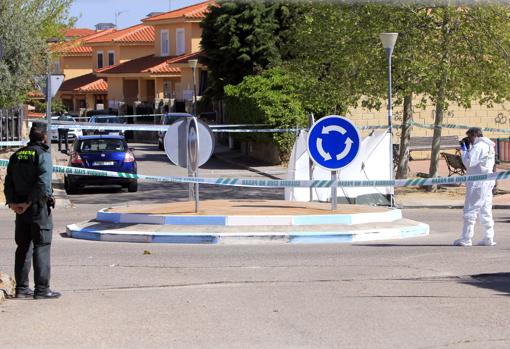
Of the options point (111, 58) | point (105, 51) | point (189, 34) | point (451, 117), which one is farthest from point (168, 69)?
point (451, 117)

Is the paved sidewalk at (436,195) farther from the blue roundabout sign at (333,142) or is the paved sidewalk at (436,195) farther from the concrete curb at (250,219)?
the concrete curb at (250,219)

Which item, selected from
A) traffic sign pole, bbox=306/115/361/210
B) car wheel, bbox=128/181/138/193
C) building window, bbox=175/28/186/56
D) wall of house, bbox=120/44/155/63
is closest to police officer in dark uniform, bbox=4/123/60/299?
traffic sign pole, bbox=306/115/361/210

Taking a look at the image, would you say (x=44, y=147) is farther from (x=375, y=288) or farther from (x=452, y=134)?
(x=452, y=134)

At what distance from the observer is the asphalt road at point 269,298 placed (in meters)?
8.27

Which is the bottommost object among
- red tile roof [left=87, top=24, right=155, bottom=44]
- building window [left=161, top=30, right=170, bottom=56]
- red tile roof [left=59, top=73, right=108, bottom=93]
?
red tile roof [left=59, top=73, right=108, bottom=93]

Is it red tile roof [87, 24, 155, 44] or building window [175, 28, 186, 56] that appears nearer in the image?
building window [175, 28, 186, 56]

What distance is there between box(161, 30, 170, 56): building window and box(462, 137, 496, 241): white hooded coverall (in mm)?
56690

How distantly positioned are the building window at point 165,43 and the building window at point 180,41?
1194 mm

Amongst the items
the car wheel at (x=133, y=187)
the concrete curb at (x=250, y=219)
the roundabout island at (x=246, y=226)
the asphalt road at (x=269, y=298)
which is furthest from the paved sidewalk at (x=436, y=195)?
the asphalt road at (x=269, y=298)

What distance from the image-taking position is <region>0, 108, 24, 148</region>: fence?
34956 mm

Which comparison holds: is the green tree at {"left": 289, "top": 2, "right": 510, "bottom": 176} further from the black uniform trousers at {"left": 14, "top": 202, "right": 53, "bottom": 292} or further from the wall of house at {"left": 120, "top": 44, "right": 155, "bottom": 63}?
the wall of house at {"left": 120, "top": 44, "right": 155, "bottom": 63}

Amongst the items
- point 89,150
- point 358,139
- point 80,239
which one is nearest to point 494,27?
point 358,139

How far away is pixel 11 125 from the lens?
36219 mm

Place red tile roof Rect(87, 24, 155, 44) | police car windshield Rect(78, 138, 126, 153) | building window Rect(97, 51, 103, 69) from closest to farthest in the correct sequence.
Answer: police car windshield Rect(78, 138, 126, 153) → red tile roof Rect(87, 24, 155, 44) → building window Rect(97, 51, 103, 69)
